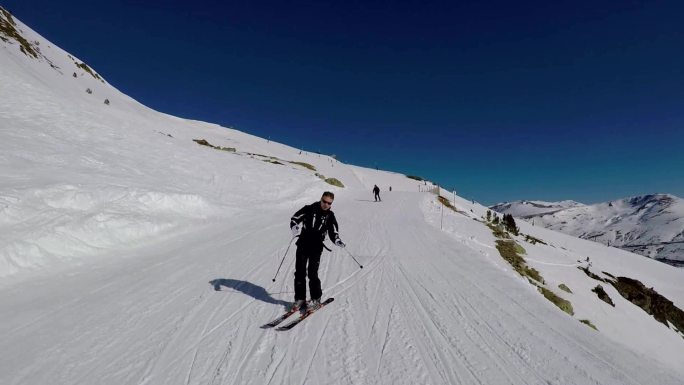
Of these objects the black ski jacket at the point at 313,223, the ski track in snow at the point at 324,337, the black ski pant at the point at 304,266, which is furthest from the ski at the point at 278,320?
the black ski jacket at the point at 313,223

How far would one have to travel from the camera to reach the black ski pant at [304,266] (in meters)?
6.31

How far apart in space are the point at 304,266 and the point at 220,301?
1902mm

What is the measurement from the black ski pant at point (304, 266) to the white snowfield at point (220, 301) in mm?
485

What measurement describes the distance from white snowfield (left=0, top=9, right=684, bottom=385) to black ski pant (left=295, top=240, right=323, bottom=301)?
0.49 metres

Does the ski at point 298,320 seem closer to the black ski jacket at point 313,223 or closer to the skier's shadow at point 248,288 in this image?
the skier's shadow at point 248,288

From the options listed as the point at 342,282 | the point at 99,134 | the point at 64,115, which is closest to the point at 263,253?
the point at 342,282

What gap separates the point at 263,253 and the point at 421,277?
16.7ft

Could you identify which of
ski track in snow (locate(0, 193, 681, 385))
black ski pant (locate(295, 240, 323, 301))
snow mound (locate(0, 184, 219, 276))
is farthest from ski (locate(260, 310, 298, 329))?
snow mound (locate(0, 184, 219, 276))

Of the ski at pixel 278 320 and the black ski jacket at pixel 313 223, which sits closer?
the ski at pixel 278 320

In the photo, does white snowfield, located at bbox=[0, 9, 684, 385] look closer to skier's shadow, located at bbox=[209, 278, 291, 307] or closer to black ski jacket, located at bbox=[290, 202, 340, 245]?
skier's shadow, located at bbox=[209, 278, 291, 307]

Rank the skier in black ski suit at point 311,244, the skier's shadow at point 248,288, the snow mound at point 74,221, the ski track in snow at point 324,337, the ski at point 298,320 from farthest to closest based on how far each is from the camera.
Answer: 1. the snow mound at point 74,221
2. the skier's shadow at point 248,288
3. the skier in black ski suit at point 311,244
4. the ski at point 298,320
5. the ski track in snow at point 324,337

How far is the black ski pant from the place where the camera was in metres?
6.31

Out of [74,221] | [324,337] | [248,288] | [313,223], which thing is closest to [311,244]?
[313,223]

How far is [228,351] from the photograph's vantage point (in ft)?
16.0
